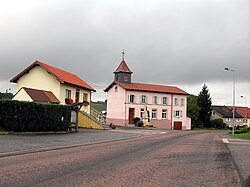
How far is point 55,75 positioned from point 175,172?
3120 cm

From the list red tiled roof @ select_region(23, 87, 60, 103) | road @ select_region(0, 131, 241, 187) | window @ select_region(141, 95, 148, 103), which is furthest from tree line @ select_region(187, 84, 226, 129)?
road @ select_region(0, 131, 241, 187)

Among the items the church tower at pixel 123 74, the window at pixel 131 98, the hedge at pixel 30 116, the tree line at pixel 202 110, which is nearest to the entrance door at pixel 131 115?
the window at pixel 131 98

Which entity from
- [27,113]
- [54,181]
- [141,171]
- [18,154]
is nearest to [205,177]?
[141,171]

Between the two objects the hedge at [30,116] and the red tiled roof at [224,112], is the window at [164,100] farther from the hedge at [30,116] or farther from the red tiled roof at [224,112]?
the red tiled roof at [224,112]

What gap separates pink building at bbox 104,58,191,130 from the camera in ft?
214

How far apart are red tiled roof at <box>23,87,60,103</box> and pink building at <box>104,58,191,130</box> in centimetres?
2615

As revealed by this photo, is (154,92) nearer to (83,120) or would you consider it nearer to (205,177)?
(83,120)

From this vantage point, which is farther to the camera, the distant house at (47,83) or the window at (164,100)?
the window at (164,100)

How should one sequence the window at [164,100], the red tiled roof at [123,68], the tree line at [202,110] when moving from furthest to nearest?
the tree line at [202,110] < the window at [164,100] < the red tiled roof at [123,68]

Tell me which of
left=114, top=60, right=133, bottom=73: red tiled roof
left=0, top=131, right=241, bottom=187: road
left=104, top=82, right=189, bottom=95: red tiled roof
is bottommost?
left=0, top=131, right=241, bottom=187: road

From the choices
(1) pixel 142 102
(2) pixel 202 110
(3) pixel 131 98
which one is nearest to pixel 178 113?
(1) pixel 142 102

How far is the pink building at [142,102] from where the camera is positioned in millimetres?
65375

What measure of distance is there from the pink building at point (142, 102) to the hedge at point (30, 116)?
35.4 metres

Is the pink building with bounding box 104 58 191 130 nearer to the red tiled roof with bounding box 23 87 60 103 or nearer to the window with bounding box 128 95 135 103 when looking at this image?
the window with bounding box 128 95 135 103
